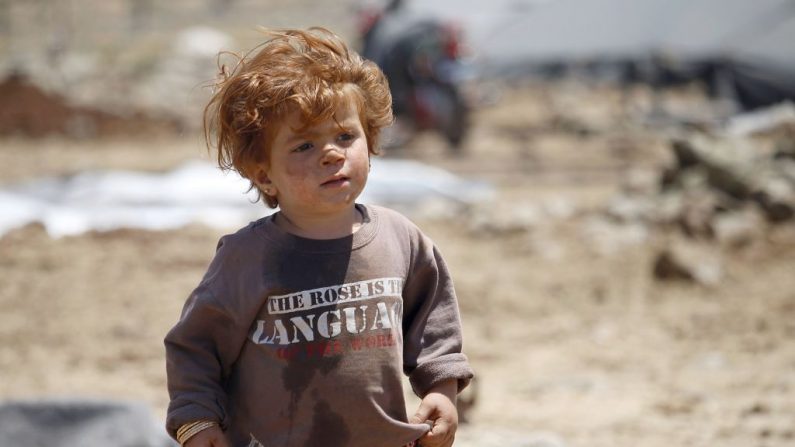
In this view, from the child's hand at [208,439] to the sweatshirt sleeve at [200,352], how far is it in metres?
0.02

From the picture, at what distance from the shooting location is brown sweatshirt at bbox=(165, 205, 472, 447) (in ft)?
7.38

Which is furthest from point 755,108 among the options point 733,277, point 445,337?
point 445,337

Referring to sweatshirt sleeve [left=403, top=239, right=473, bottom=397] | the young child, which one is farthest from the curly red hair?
sweatshirt sleeve [left=403, top=239, right=473, bottom=397]

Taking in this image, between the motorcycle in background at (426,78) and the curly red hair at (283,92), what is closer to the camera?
the curly red hair at (283,92)

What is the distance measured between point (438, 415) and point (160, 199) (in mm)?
7565

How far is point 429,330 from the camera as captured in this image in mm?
2406

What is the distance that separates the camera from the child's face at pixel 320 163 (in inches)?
89.1

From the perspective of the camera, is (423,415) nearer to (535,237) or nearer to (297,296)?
(297,296)

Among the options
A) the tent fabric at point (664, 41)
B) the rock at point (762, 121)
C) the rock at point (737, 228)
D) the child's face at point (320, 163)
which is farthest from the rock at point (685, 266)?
the tent fabric at point (664, 41)

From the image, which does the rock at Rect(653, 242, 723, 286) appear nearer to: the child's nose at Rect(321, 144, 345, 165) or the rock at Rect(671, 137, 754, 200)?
the rock at Rect(671, 137, 754, 200)

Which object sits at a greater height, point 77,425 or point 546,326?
point 546,326

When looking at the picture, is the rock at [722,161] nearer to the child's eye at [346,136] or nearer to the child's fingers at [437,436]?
the child's fingers at [437,436]

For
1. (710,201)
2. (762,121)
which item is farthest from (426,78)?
(710,201)

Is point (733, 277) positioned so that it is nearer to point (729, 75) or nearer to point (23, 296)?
point (23, 296)
